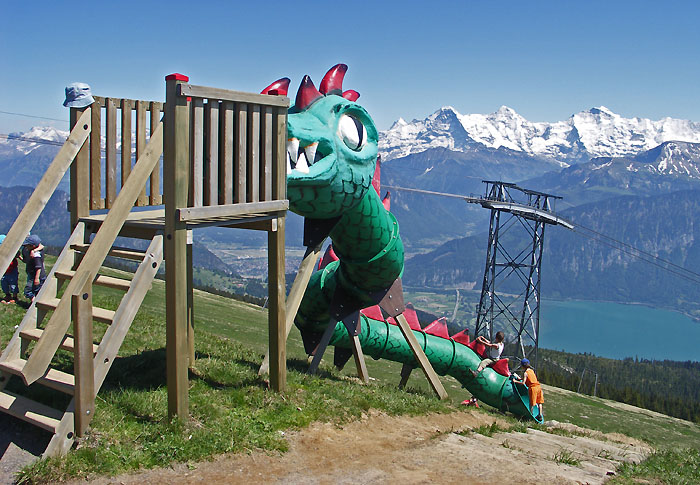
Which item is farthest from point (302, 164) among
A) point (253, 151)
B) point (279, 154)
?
point (253, 151)

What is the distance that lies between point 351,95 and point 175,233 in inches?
204

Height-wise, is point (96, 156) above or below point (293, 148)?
below

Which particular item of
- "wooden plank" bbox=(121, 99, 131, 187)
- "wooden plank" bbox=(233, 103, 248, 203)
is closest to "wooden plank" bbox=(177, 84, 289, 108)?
"wooden plank" bbox=(233, 103, 248, 203)

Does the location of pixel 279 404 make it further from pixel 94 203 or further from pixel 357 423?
pixel 94 203

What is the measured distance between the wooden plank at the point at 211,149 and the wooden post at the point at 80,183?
1.92 meters

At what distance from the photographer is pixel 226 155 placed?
24.1 ft

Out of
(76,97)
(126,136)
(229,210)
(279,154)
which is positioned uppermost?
(76,97)

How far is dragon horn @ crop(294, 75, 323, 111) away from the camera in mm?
9227

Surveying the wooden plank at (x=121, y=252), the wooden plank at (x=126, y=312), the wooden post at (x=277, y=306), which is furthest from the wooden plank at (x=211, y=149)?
the wooden post at (x=277, y=306)

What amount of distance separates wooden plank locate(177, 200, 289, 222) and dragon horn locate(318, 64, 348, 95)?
2.43m

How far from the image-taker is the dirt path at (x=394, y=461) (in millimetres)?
6098

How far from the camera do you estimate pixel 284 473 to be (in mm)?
6242

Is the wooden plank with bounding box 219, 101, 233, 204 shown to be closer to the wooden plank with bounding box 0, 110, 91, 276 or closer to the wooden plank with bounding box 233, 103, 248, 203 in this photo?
the wooden plank with bounding box 233, 103, 248, 203

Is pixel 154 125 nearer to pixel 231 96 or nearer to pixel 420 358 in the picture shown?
pixel 231 96
